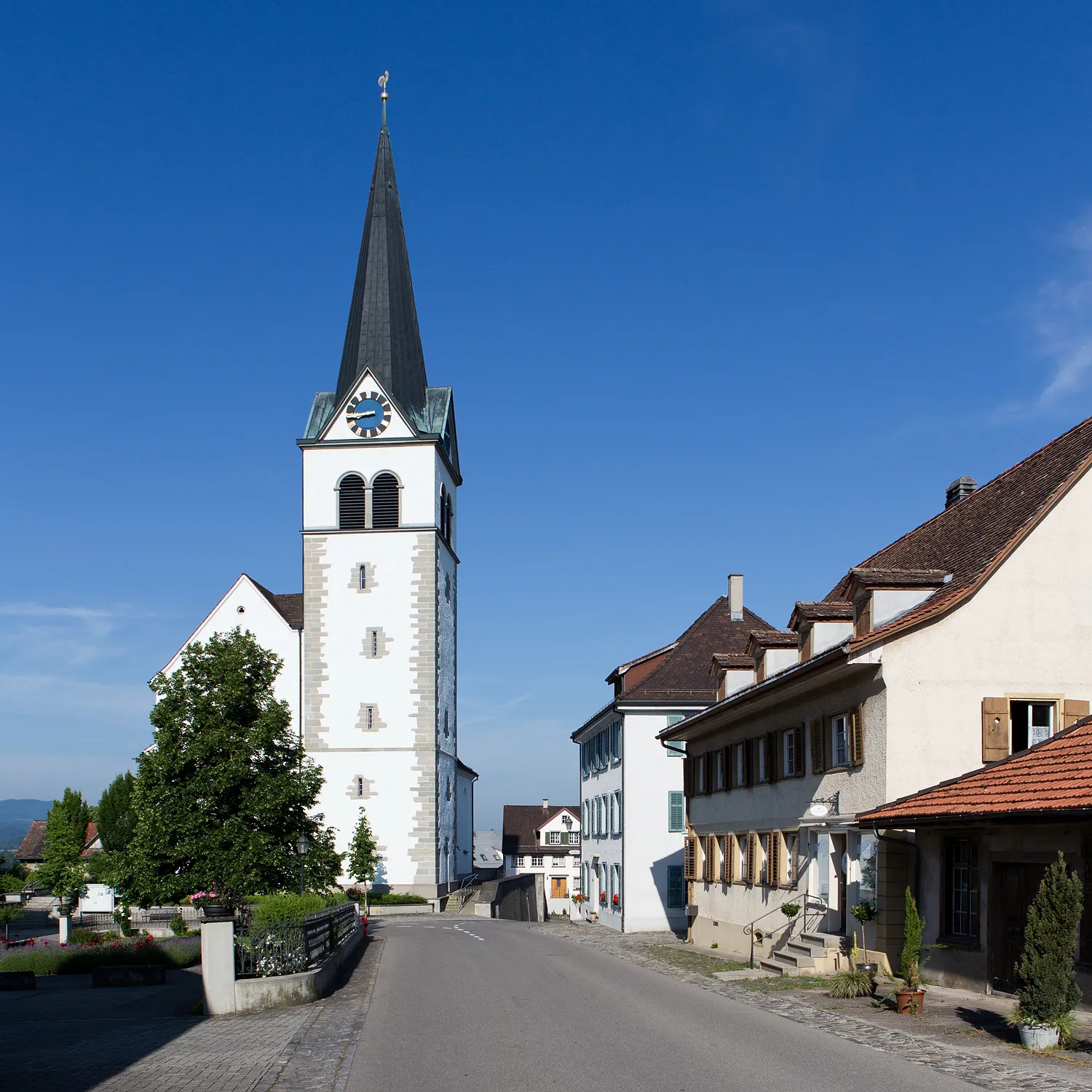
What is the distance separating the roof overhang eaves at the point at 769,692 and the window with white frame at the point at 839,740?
32.7 inches

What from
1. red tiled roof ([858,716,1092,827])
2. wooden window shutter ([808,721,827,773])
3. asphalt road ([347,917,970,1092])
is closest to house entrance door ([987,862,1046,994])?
red tiled roof ([858,716,1092,827])

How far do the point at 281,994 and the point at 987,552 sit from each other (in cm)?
1290

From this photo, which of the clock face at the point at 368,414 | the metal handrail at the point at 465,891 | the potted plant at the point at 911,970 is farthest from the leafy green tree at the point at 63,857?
the potted plant at the point at 911,970

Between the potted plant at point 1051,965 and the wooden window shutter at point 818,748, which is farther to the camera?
the wooden window shutter at point 818,748

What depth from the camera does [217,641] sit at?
109 ft

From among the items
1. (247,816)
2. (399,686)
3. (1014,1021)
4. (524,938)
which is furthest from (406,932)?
(1014,1021)

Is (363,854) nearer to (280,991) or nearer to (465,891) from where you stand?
(465,891)

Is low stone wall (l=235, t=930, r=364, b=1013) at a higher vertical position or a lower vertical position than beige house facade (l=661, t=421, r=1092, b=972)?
lower

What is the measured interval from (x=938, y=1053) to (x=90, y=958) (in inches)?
756

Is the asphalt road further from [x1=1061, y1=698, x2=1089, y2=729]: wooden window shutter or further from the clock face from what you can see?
the clock face

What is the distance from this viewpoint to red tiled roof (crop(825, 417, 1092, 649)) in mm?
20828

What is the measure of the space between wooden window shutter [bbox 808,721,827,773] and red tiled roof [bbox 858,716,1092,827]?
13.2 ft

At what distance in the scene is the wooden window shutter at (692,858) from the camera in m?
35.4

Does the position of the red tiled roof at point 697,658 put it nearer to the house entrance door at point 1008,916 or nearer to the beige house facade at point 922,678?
the beige house facade at point 922,678
